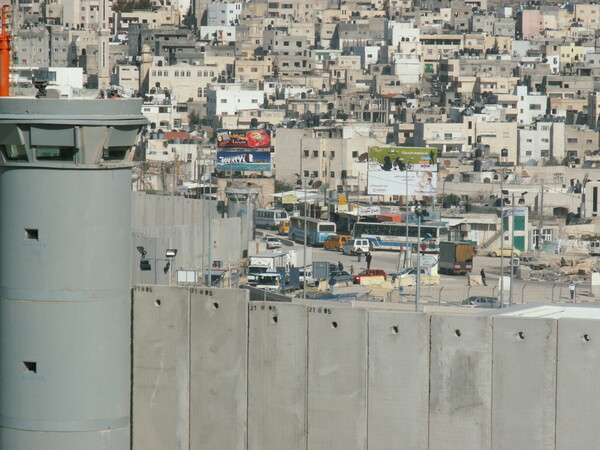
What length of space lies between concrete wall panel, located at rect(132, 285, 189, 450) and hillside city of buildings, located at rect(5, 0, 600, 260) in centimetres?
3261

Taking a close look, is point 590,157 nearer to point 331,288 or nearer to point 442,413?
point 331,288

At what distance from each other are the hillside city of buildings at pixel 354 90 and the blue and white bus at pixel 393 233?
4.33 feet

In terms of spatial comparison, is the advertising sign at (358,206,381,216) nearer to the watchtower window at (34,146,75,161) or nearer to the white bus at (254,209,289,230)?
the white bus at (254,209,289,230)

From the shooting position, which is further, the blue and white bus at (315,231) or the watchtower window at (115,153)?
the blue and white bus at (315,231)

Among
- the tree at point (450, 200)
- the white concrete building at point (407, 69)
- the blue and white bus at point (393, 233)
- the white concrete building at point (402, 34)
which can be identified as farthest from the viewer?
the white concrete building at point (402, 34)

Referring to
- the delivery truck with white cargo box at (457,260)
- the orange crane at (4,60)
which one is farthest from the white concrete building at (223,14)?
the orange crane at (4,60)

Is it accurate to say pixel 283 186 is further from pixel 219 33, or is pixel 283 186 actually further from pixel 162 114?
pixel 219 33

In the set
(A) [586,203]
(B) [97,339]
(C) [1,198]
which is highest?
(C) [1,198]

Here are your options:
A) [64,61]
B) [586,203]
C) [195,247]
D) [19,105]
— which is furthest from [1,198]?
[64,61]

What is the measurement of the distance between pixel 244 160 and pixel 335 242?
549 inches

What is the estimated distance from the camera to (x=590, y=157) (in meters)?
66.4

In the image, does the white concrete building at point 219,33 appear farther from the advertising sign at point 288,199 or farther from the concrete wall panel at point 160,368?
the concrete wall panel at point 160,368

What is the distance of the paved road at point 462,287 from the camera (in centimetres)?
3209

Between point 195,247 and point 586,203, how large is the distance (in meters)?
27.4
